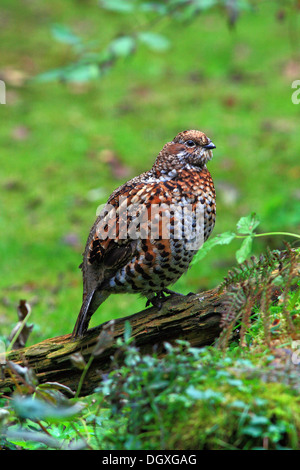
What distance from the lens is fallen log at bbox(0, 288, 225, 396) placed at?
3.46 m

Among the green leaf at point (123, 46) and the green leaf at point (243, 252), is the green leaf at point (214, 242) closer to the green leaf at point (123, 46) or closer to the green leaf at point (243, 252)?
the green leaf at point (243, 252)

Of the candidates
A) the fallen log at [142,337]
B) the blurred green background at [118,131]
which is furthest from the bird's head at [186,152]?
the blurred green background at [118,131]

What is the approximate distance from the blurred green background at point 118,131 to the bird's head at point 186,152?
85.3 inches

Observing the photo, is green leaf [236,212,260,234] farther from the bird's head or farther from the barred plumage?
the bird's head

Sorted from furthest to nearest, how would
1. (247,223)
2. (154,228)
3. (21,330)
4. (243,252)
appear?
(21,330), (154,228), (247,223), (243,252)

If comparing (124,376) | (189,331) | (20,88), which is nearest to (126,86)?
(20,88)

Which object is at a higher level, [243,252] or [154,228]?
[154,228]

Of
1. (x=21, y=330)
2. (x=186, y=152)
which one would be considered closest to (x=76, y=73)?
(x=186, y=152)

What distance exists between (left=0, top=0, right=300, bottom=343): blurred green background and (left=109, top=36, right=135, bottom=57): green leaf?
243cm

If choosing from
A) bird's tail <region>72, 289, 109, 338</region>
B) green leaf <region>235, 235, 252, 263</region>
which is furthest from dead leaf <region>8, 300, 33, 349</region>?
green leaf <region>235, 235, 252, 263</region>

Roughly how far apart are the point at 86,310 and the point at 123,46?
5.64 ft

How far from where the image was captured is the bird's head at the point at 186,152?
402 cm

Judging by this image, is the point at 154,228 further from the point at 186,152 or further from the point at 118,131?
the point at 118,131

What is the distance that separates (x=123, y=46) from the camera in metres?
3.94
